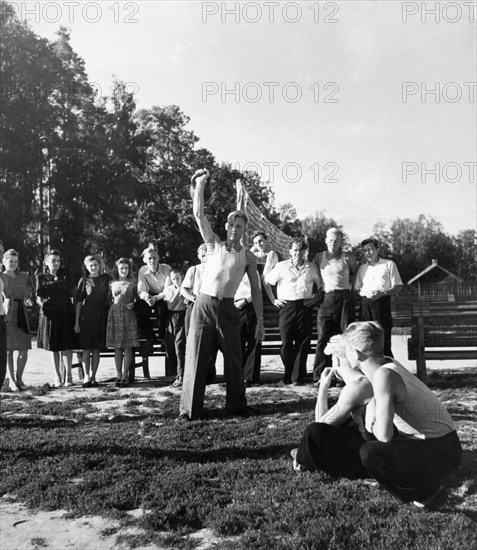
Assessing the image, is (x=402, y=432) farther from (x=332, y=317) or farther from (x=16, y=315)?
(x=16, y=315)

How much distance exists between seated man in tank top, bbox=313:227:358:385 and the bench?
1044mm

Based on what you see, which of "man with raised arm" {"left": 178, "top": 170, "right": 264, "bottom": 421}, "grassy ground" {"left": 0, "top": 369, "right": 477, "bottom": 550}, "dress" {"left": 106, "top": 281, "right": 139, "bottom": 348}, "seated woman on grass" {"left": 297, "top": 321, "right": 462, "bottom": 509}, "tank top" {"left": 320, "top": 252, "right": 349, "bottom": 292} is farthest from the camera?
"dress" {"left": 106, "top": 281, "right": 139, "bottom": 348}

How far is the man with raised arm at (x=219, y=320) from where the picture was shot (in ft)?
20.6

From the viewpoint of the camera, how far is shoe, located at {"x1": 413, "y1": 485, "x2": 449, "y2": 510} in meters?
3.48

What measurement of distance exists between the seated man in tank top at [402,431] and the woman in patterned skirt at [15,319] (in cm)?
598

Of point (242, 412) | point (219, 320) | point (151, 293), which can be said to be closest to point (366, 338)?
point (219, 320)

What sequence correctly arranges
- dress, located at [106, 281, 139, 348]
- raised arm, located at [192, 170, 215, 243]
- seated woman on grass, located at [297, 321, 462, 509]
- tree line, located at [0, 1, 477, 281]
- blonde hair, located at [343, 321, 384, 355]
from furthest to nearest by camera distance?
tree line, located at [0, 1, 477, 281] < dress, located at [106, 281, 139, 348] < raised arm, located at [192, 170, 215, 243] < blonde hair, located at [343, 321, 384, 355] < seated woman on grass, located at [297, 321, 462, 509]

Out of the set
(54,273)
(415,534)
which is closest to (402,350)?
(54,273)

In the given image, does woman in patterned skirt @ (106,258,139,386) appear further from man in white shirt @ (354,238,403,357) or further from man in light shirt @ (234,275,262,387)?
man in white shirt @ (354,238,403,357)

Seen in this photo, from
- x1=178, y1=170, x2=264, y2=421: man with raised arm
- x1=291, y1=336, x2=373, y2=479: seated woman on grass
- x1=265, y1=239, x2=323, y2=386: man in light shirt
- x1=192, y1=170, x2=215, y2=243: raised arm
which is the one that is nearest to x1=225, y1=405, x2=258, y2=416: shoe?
x1=178, y1=170, x2=264, y2=421: man with raised arm

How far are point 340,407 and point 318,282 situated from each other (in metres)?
4.83

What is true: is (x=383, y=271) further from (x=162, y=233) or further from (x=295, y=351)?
(x=162, y=233)

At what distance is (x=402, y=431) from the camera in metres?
3.53

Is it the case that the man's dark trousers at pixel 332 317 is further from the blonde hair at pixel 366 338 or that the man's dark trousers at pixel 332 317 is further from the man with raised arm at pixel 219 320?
the blonde hair at pixel 366 338
